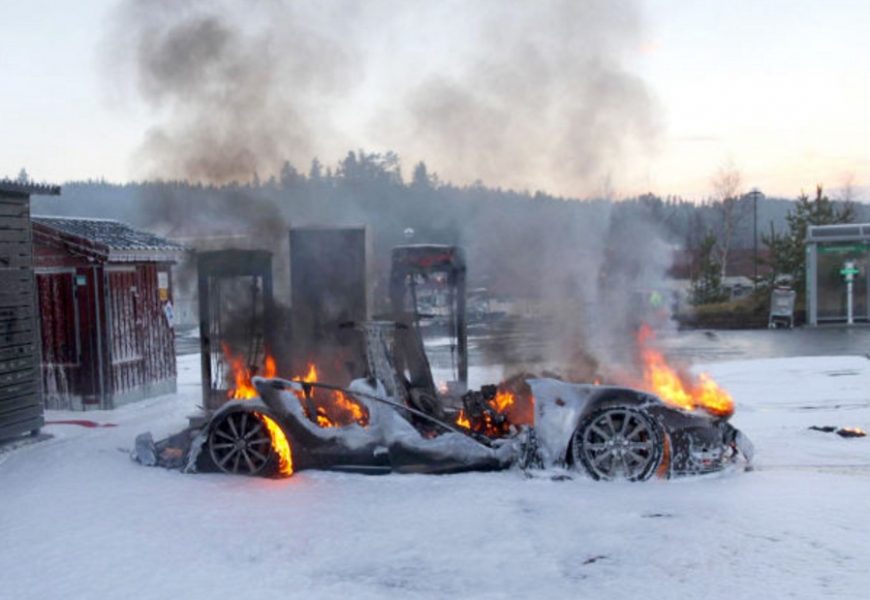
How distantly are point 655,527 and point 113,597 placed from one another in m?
3.53

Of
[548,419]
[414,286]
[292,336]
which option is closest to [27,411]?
[292,336]

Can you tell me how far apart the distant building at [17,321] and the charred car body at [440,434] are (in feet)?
9.44

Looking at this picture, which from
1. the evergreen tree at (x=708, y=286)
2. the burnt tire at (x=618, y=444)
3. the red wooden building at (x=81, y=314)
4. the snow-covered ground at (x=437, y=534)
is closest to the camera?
the snow-covered ground at (x=437, y=534)

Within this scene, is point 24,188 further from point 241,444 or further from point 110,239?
point 241,444

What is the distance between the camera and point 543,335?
42.5 ft

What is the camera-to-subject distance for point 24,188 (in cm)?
988

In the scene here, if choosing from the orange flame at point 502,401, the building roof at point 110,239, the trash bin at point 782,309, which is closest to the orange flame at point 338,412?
the orange flame at point 502,401

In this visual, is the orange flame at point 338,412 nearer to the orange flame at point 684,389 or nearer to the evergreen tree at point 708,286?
the orange flame at point 684,389

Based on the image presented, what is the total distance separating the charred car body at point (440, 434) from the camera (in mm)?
6844

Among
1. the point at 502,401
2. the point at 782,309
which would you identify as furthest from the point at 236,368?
the point at 782,309

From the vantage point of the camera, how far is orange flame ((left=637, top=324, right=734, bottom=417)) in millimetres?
7637

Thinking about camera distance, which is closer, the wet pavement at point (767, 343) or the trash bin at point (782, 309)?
the wet pavement at point (767, 343)

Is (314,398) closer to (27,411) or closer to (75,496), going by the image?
(75,496)

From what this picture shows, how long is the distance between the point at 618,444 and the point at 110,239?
31.5 feet
